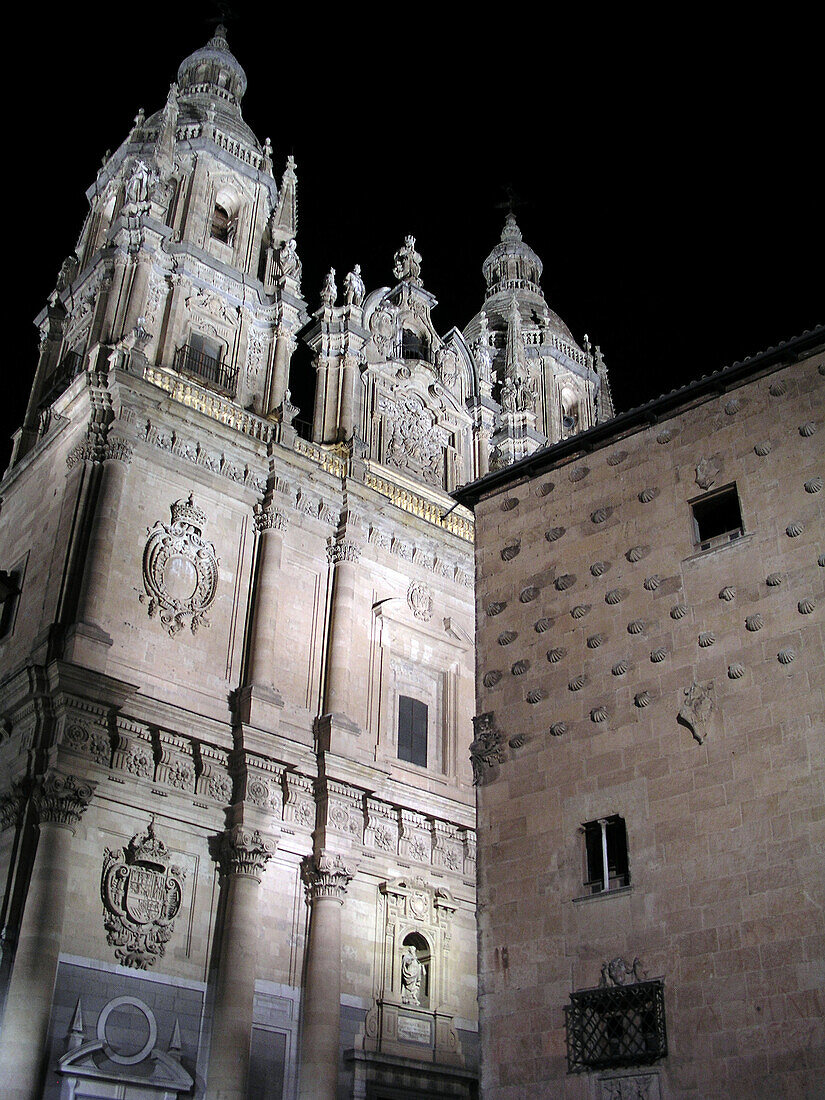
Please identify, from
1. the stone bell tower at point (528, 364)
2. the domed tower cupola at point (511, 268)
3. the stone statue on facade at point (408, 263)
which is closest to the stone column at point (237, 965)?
the stone bell tower at point (528, 364)

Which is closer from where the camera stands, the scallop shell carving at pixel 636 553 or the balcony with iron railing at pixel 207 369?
the scallop shell carving at pixel 636 553

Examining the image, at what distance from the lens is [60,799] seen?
21.1 metres

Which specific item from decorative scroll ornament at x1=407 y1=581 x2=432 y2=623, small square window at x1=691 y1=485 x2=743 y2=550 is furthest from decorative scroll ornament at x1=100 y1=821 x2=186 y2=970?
small square window at x1=691 y1=485 x2=743 y2=550

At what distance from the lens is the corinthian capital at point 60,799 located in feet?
68.8

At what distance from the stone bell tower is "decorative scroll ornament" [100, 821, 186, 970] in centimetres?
1836

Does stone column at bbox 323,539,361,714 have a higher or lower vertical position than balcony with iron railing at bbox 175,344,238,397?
lower

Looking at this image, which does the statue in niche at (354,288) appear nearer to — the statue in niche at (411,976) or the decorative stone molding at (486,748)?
the statue in niche at (411,976)

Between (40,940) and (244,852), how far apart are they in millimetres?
4535

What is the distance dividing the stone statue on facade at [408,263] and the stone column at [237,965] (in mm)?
20944

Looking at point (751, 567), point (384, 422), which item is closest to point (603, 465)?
point (751, 567)

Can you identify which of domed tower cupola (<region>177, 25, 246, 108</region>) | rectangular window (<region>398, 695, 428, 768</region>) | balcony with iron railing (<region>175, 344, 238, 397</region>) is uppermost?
domed tower cupola (<region>177, 25, 246, 108</region>)

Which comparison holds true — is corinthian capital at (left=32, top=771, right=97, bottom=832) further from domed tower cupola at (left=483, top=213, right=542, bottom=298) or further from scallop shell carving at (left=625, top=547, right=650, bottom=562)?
domed tower cupola at (left=483, top=213, right=542, bottom=298)

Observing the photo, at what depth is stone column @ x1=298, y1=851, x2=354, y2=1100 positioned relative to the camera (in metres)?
22.4

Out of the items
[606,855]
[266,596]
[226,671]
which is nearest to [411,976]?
[226,671]
